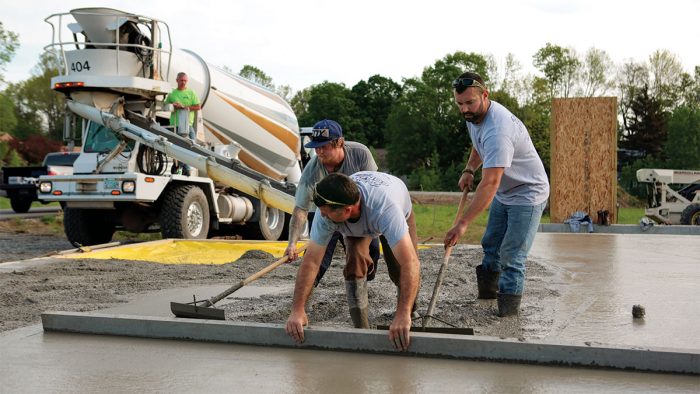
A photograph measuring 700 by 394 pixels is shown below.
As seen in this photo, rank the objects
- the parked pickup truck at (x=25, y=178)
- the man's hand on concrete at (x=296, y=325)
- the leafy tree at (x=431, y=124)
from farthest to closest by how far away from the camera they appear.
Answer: the leafy tree at (x=431, y=124) → the parked pickup truck at (x=25, y=178) → the man's hand on concrete at (x=296, y=325)

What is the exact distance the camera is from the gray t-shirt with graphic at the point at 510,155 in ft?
16.2

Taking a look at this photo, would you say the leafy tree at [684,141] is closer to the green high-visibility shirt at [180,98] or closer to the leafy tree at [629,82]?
the leafy tree at [629,82]

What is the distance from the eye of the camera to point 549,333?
480cm

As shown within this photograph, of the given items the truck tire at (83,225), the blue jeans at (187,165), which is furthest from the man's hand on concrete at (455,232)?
the truck tire at (83,225)

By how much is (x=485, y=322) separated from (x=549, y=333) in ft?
1.67

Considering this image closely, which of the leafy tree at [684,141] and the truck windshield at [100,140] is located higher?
the leafy tree at [684,141]

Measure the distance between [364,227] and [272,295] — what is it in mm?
2538

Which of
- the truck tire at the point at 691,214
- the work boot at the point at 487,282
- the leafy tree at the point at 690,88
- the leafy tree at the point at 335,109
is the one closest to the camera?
the work boot at the point at 487,282

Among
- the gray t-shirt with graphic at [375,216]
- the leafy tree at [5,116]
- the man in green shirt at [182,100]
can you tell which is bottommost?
the gray t-shirt with graphic at [375,216]

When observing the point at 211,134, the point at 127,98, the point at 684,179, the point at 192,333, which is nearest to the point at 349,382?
the point at 192,333

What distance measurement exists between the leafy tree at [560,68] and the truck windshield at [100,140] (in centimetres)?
4910

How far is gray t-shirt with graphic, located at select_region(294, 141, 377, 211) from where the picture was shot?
16.9 feet

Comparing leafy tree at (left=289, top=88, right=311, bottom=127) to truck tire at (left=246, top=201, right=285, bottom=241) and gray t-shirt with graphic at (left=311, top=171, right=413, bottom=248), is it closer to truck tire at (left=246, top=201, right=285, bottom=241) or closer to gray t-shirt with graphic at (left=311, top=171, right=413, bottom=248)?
truck tire at (left=246, top=201, right=285, bottom=241)

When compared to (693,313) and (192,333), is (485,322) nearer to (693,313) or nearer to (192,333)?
(693,313)
